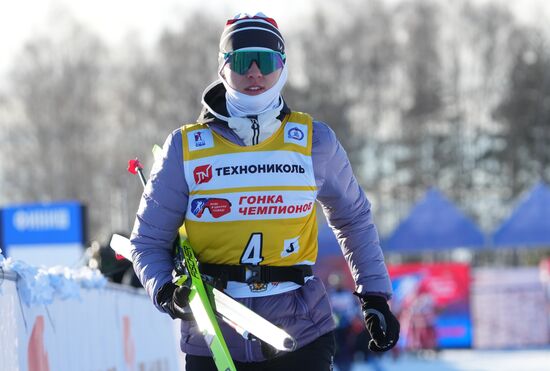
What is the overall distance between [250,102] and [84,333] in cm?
229

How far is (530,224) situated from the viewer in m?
23.4

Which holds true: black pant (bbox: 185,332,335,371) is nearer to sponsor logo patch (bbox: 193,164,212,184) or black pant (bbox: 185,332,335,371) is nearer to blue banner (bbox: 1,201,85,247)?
sponsor logo patch (bbox: 193,164,212,184)

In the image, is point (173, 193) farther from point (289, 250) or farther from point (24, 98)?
point (24, 98)

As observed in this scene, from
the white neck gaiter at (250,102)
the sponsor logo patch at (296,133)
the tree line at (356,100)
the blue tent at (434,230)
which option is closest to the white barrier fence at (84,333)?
the white neck gaiter at (250,102)

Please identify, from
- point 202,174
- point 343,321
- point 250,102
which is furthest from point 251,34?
point 343,321

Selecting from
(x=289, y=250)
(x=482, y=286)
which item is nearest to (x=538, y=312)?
(x=482, y=286)

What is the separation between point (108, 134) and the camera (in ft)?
140

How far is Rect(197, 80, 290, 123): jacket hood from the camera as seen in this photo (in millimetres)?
3930

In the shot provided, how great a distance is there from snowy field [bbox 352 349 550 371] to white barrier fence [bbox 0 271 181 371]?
348 inches

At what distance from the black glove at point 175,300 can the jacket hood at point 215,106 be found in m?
0.53

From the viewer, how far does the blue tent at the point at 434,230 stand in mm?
23672

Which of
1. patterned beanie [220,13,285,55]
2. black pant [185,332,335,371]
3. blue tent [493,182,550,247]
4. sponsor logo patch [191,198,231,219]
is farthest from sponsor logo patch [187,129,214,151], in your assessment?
blue tent [493,182,550,247]

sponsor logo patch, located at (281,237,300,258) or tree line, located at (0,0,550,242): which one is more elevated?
tree line, located at (0,0,550,242)

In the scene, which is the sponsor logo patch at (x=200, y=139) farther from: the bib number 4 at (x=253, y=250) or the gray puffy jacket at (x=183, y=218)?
the bib number 4 at (x=253, y=250)
